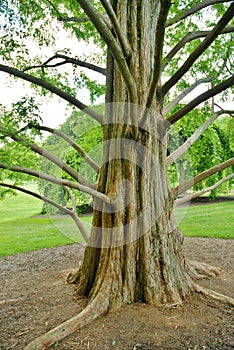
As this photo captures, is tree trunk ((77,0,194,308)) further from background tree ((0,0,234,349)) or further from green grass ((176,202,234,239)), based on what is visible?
green grass ((176,202,234,239))

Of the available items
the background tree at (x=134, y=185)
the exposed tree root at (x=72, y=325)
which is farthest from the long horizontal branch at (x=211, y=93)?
the exposed tree root at (x=72, y=325)

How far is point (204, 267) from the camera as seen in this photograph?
4.23 m

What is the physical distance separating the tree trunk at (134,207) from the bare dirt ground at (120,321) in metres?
0.19

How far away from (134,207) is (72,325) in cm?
123

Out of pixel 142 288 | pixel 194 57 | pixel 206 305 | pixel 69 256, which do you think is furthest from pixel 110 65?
pixel 69 256

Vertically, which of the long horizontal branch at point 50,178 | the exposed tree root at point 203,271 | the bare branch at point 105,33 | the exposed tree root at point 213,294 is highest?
the bare branch at point 105,33

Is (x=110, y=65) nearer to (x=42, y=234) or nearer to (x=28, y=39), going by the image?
(x=28, y=39)

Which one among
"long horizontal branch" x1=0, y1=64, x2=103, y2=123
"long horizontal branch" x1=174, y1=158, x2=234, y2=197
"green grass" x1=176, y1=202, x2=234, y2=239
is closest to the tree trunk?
"long horizontal branch" x1=174, y1=158, x2=234, y2=197

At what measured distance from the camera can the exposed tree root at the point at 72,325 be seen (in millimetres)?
2373

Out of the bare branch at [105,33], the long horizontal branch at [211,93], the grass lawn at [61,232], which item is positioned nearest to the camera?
the bare branch at [105,33]

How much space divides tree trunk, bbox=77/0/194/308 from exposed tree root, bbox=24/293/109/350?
8 cm

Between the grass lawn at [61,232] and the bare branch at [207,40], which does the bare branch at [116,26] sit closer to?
the bare branch at [207,40]

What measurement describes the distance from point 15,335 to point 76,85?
3.53 m

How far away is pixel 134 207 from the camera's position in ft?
10.3
